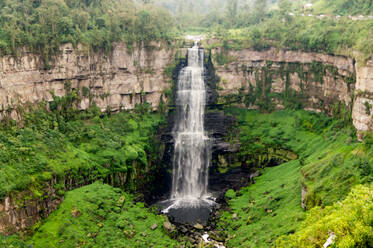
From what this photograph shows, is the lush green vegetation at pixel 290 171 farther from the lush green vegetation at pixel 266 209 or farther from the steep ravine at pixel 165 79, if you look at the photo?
the steep ravine at pixel 165 79

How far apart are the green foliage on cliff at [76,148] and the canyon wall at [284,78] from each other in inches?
370

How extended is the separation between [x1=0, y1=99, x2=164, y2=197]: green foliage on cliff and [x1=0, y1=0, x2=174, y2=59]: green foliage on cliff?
5933 millimetres

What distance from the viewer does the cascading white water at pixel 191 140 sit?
3709 centimetres

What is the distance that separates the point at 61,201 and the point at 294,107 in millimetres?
25392

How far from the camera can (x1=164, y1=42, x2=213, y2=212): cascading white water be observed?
122 feet

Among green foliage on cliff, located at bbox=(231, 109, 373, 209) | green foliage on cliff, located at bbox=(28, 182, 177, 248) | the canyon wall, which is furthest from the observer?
the canyon wall

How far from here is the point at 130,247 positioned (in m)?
26.2

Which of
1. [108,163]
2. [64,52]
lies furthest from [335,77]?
[64,52]

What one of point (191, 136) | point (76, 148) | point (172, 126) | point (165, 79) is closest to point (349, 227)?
point (76, 148)

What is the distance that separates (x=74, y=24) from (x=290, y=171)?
24061mm

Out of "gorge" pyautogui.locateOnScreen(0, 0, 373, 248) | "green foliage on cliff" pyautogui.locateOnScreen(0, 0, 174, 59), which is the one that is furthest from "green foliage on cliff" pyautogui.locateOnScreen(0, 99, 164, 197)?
"green foliage on cliff" pyautogui.locateOnScreen(0, 0, 174, 59)

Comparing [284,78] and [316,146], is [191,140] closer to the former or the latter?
[316,146]

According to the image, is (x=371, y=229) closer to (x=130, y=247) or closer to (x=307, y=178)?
(x=307, y=178)

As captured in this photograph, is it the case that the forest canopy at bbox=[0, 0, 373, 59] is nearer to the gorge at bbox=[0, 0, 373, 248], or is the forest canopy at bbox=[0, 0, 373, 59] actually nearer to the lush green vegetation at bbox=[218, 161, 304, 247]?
the gorge at bbox=[0, 0, 373, 248]
